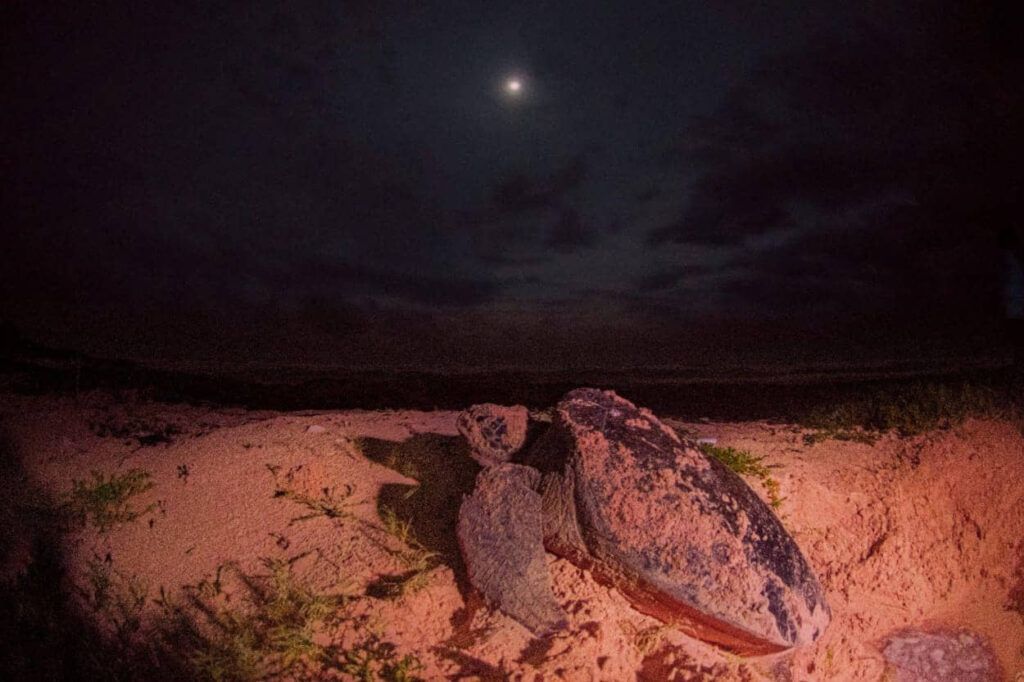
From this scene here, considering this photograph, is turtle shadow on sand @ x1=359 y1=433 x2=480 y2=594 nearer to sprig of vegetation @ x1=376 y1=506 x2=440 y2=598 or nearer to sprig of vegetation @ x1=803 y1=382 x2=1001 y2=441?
sprig of vegetation @ x1=376 y1=506 x2=440 y2=598

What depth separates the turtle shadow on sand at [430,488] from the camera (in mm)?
3602

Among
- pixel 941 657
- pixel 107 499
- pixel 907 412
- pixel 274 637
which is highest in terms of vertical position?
pixel 907 412

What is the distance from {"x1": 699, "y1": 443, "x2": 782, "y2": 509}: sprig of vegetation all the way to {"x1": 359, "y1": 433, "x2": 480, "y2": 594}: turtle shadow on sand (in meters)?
2.25

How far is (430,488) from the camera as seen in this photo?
4.18 meters

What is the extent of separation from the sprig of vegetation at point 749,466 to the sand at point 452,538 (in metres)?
0.13

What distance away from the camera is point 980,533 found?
4598 mm

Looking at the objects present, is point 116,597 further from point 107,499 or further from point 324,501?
point 324,501

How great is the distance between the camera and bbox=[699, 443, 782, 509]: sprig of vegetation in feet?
14.8

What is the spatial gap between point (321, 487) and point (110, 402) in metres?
5.59

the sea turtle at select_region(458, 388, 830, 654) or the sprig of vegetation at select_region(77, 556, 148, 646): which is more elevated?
the sea turtle at select_region(458, 388, 830, 654)

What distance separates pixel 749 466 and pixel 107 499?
17.9ft

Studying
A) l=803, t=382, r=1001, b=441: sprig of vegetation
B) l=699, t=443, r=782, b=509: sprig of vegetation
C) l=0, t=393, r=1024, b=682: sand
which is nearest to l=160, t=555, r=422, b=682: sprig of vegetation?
l=0, t=393, r=1024, b=682: sand

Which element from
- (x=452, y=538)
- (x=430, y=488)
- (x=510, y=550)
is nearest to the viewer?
(x=510, y=550)

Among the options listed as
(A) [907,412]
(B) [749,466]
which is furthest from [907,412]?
(B) [749,466]
